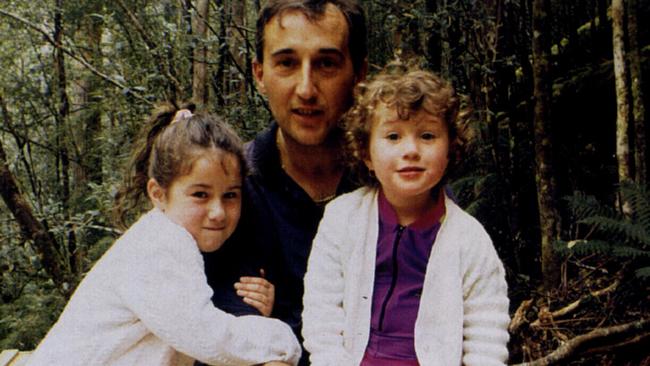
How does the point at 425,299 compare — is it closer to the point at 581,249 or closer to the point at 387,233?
the point at 387,233

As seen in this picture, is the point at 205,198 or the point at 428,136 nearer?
the point at 428,136

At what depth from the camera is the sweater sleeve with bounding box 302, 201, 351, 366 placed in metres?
2.22

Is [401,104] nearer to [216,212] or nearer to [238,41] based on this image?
[216,212]

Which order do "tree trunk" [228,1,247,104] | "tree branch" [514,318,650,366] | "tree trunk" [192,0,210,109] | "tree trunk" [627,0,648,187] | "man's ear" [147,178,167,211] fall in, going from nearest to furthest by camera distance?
"man's ear" [147,178,167,211] → "tree branch" [514,318,650,366] → "tree trunk" [627,0,648,187] → "tree trunk" [192,0,210,109] → "tree trunk" [228,1,247,104]

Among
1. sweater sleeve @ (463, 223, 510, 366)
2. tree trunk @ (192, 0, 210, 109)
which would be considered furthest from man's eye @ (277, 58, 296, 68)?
tree trunk @ (192, 0, 210, 109)

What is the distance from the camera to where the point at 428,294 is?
218 centimetres

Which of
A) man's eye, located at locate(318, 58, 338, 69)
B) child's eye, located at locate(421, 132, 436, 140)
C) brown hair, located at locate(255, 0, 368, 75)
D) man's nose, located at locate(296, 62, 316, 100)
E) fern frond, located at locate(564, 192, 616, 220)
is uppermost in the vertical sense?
brown hair, located at locate(255, 0, 368, 75)

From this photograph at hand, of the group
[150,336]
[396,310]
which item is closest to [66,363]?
[150,336]

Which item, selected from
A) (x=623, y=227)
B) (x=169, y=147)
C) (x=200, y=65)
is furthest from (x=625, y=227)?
(x=200, y=65)

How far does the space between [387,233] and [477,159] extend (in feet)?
10.2

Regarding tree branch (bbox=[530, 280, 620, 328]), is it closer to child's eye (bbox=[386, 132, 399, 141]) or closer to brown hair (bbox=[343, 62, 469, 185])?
brown hair (bbox=[343, 62, 469, 185])

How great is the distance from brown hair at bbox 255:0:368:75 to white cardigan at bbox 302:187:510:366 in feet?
2.17

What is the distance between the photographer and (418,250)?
7.41ft

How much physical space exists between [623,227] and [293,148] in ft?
7.43
